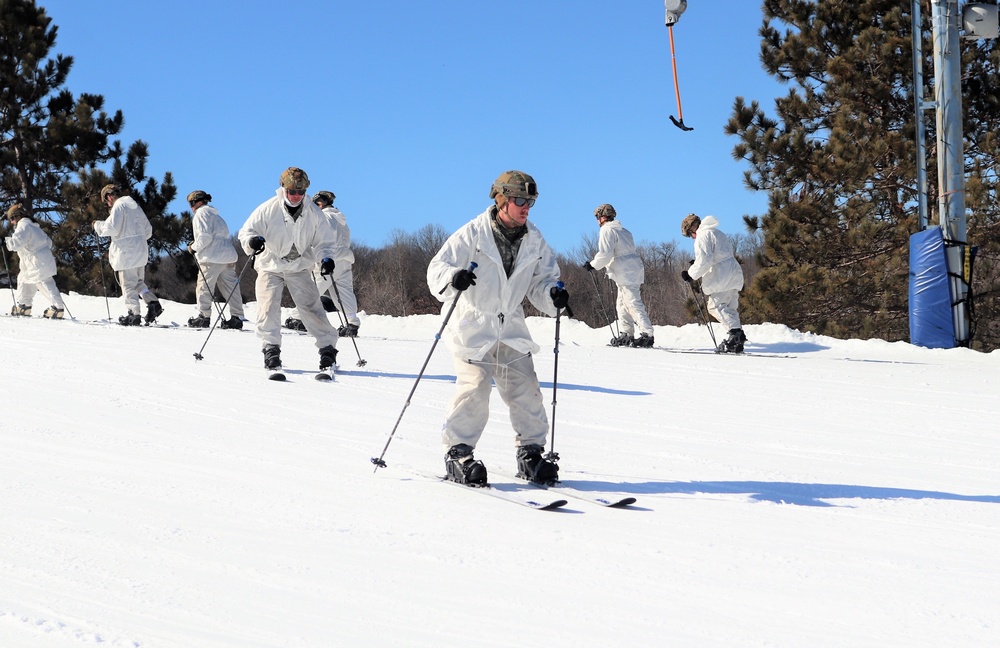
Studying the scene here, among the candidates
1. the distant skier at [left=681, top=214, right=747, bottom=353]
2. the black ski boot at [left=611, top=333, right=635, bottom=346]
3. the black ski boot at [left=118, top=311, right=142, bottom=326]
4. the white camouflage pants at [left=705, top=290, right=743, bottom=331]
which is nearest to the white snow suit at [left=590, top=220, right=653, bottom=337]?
the black ski boot at [left=611, top=333, right=635, bottom=346]

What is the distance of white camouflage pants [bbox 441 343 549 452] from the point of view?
556cm

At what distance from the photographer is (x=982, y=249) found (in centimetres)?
2011

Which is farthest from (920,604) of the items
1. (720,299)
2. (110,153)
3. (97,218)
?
(110,153)

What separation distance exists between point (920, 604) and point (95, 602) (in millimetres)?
2936

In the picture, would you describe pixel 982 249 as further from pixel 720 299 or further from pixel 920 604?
pixel 920 604

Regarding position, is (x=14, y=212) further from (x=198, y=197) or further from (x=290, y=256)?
(x=290, y=256)

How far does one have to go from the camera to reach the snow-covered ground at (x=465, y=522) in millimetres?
3389

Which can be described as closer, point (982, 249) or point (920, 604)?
point (920, 604)

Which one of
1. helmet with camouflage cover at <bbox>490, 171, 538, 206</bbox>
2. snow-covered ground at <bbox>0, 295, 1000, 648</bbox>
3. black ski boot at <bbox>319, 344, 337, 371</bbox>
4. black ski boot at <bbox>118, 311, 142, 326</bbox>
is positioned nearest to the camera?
snow-covered ground at <bbox>0, 295, 1000, 648</bbox>

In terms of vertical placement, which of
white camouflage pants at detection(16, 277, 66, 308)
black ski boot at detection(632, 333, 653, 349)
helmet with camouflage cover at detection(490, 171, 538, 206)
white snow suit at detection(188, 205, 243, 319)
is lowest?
black ski boot at detection(632, 333, 653, 349)

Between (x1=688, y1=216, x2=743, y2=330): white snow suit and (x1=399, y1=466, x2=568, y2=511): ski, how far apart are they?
346 inches

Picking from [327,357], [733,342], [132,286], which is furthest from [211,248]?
[733,342]

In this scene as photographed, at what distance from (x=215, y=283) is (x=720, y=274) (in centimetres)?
734

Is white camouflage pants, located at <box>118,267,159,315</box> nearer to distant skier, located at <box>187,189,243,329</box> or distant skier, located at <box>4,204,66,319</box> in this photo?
distant skier, located at <box>187,189,243,329</box>
